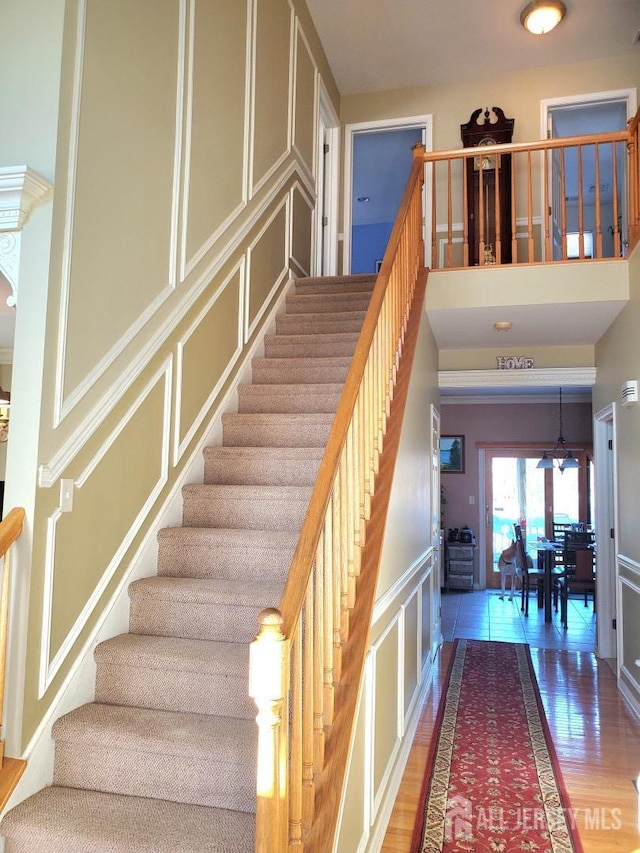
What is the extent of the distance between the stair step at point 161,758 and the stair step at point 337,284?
363cm

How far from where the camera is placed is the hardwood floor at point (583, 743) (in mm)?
2764

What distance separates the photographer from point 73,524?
2178 millimetres

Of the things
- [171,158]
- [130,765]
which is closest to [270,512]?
[130,765]

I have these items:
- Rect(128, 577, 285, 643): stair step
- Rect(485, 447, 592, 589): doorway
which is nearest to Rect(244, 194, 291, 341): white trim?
Rect(128, 577, 285, 643): stair step

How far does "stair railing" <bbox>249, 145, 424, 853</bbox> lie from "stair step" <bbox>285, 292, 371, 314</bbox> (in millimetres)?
1873

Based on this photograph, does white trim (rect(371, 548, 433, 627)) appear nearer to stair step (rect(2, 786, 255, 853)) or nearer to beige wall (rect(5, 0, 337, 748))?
stair step (rect(2, 786, 255, 853))

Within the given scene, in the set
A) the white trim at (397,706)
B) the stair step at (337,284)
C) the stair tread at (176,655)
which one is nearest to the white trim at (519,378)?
the stair step at (337,284)

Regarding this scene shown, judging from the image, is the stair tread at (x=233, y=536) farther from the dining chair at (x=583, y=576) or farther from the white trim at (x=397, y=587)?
the dining chair at (x=583, y=576)

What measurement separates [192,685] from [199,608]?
13.6 inches

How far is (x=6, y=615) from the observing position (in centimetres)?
188

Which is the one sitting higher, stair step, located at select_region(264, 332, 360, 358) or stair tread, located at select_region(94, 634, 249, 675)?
stair step, located at select_region(264, 332, 360, 358)

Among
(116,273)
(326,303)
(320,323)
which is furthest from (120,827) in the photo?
(326,303)

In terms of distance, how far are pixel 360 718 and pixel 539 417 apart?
8.36 metres

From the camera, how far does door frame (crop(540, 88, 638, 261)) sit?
19.6 ft
